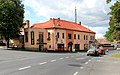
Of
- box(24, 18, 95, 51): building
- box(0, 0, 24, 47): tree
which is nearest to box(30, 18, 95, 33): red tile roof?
box(24, 18, 95, 51): building

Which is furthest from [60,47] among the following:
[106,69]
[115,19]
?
[106,69]

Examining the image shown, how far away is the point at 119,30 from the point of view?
53.9m

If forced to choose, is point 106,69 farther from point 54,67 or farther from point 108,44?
point 108,44

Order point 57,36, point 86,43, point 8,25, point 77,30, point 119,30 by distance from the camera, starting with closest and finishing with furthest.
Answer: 1. point 119,30
2. point 8,25
3. point 57,36
4. point 77,30
5. point 86,43

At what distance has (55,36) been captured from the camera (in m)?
84.8

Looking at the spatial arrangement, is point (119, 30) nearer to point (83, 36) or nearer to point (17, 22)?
point (17, 22)

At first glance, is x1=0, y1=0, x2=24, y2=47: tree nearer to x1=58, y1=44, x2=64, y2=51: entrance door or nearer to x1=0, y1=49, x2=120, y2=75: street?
x1=58, y1=44, x2=64, y2=51: entrance door

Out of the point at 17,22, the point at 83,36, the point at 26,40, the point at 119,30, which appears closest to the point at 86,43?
the point at 83,36

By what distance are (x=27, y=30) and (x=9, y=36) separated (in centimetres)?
740

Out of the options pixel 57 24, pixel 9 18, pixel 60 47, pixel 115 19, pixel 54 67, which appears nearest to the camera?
pixel 54 67

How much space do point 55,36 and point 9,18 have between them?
16076 mm

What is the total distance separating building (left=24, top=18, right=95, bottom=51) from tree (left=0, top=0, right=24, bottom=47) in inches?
240

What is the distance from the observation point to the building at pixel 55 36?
8150 cm

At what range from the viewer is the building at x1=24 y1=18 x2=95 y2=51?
81.5 meters
